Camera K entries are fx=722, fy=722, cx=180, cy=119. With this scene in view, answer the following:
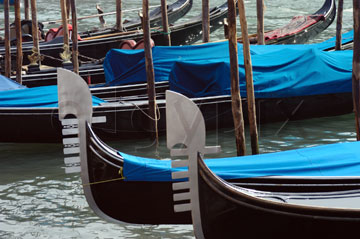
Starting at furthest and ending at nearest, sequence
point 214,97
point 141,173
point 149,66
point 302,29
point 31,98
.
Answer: point 302,29 → point 214,97 → point 31,98 → point 149,66 → point 141,173

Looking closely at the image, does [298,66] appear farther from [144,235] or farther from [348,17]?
[348,17]

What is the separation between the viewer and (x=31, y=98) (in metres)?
8.60

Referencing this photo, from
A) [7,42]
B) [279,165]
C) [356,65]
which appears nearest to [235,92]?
[356,65]

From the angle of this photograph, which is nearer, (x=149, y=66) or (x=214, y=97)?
(x=149, y=66)

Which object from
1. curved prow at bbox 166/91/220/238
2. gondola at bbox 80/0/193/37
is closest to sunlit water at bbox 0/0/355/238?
curved prow at bbox 166/91/220/238

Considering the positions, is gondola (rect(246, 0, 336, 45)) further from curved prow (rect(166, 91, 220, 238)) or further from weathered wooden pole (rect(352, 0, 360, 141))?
curved prow (rect(166, 91, 220, 238))

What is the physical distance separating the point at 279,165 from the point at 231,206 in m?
0.85

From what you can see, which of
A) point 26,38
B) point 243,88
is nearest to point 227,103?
point 243,88

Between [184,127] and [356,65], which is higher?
[356,65]

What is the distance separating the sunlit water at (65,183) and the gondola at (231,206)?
3.79 feet

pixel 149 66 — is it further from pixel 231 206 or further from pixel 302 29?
pixel 302 29

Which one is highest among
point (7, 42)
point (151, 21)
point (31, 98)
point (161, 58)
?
point (151, 21)

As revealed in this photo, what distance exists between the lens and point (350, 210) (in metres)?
4.41

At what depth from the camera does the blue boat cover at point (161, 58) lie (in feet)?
32.3
